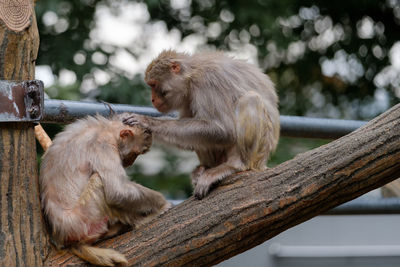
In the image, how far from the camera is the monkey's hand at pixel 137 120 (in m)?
3.78

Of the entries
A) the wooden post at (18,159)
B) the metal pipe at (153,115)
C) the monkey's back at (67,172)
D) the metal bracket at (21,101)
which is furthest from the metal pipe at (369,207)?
the metal bracket at (21,101)

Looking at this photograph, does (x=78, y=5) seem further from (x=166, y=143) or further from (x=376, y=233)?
(x=376, y=233)

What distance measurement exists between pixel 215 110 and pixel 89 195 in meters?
1.24

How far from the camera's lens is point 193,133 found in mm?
4004

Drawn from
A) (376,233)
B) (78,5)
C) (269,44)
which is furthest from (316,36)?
(78,5)

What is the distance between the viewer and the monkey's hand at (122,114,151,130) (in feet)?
12.4

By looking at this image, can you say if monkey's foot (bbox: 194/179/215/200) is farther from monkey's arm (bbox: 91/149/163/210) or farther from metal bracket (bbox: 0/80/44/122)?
metal bracket (bbox: 0/80/44/122)

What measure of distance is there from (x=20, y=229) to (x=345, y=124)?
9.48ft

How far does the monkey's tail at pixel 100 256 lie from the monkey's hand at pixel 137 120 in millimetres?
971

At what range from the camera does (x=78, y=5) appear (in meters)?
→ 8.61

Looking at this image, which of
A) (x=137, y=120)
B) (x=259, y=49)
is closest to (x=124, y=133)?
(x=137, y=120)

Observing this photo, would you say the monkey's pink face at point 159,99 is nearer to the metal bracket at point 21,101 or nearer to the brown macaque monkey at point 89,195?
the brown macaque monkey at point 89,195

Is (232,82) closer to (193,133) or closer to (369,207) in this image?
(193,133)

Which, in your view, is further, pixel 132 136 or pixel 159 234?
pixel 132 136
